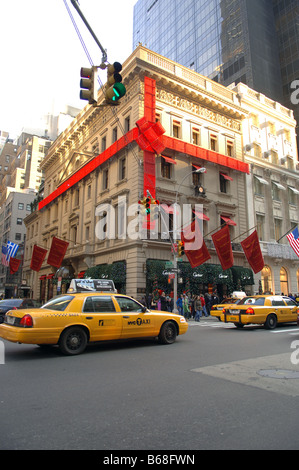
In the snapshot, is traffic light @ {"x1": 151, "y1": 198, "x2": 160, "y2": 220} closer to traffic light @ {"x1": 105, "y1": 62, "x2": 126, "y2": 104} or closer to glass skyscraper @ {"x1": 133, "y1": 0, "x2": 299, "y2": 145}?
traffic light @ {"x1": 105, "y1": 62, "x2": 126, "y2": 104}

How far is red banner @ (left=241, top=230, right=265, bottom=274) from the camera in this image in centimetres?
2441

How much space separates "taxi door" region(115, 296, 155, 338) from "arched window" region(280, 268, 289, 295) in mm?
28273

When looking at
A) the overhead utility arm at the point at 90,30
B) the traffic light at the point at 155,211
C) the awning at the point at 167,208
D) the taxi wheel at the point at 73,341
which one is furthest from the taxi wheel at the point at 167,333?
the awning at the point at 167,208

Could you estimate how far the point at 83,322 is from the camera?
8539 millimetres

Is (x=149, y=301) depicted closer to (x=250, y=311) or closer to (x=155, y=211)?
(x=155, y=211)

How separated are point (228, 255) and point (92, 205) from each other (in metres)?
14.5

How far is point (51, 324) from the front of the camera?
8.07m

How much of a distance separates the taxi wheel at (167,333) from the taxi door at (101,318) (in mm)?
1607

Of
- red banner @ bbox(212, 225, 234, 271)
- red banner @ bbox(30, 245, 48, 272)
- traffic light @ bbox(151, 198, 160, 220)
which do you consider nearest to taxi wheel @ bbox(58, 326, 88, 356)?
red banner @ bbox(212, 225, 234, 271)

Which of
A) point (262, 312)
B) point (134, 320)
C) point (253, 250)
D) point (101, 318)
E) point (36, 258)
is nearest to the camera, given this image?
point (101, 318)

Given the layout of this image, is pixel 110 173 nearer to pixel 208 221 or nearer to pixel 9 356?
pixel 208 221

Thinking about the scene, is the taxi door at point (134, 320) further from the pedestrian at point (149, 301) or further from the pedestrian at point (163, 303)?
the pedestrian at point (149, 301)

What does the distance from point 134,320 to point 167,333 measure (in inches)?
55.7

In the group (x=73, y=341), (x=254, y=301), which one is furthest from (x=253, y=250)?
(x=73, y=341)
